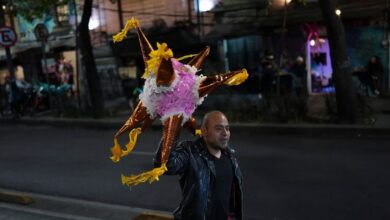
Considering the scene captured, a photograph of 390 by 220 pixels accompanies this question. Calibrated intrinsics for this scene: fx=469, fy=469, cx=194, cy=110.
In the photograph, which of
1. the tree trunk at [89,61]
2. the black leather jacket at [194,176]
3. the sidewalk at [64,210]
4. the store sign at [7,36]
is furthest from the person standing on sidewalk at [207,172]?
the store sign at [7,36]

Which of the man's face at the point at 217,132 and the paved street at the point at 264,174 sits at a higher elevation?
the man's face at the point at 217,132

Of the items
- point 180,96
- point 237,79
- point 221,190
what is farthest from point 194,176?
point 237,79

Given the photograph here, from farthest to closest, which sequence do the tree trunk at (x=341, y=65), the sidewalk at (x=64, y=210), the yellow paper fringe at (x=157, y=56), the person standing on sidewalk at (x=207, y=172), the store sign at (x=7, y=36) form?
1. the store sign at (x=7, y=36)
2. the tree trunk at (x=341, y=65)
3. the sidewalk at (x=64, y=210)
4. the person standing on sidewalk at (x=207, y=172)
5. the yellow paper fringe at (x=157, y=56)

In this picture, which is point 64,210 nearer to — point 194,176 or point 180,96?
point 194,176

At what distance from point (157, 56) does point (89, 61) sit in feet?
48.3

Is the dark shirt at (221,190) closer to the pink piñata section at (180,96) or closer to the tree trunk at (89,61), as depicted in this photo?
the pink piñata section at (180,96)

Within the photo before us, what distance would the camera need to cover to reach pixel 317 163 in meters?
8.75

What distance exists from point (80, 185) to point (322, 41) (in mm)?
13081

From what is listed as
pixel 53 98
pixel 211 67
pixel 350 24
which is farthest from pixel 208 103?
pixel 53 98

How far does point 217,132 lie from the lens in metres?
3.25

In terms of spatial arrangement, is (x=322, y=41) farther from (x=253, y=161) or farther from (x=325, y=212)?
(x=325, y=212)

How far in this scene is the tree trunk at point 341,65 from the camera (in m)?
11.7

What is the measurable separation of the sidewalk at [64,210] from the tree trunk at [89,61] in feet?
32.3

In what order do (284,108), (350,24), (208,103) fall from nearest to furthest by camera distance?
(284,108)
(208,103)
(350,24)
